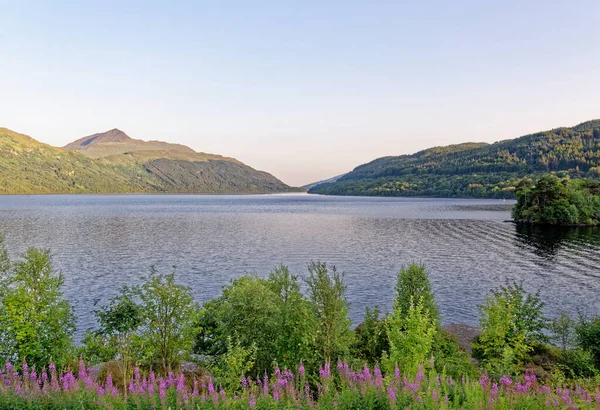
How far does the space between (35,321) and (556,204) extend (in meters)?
137

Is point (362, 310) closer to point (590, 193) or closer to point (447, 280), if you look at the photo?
point (447, 280)

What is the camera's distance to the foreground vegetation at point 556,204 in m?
119

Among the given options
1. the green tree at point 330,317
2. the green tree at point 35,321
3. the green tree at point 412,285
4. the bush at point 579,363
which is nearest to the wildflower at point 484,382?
the green tree at point 330,317

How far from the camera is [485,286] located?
2035 inches

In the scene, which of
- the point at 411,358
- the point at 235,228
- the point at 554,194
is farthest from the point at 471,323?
the point at 554,194

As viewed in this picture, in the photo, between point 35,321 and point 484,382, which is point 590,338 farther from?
point 35,321

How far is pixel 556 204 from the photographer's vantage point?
11994cm

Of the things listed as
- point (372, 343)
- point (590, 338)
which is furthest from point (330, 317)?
point (590, 338)

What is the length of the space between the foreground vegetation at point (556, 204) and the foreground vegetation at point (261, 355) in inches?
4433

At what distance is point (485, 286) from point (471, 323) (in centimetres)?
1697

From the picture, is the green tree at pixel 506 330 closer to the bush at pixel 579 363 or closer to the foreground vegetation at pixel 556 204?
the bush at pixel 579 363

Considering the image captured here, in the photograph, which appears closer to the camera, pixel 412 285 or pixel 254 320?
pixel 254 320

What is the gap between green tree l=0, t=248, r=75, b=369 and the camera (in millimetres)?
17406

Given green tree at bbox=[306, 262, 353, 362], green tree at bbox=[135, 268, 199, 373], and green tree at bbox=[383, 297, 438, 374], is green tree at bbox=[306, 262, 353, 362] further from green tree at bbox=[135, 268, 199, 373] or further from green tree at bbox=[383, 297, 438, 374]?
green tree at bbox=[135, 268, 199, 373]
